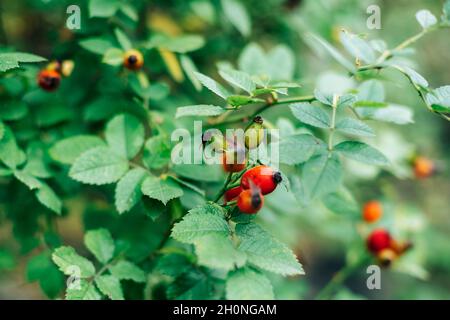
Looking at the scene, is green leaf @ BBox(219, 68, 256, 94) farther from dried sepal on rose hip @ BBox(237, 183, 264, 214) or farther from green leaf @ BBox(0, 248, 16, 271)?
green leaf @ BBox(0, 248, 16, 271)

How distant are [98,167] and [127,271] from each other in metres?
0.35

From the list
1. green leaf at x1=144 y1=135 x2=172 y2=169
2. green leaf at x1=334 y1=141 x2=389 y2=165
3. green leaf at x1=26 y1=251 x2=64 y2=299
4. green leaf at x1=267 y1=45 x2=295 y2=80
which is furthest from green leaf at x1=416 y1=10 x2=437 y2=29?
green leaf at x1=26 y1=251 x2=64 y2=299

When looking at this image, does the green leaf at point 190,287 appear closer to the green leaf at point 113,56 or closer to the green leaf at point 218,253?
the green leaf at point 218,253

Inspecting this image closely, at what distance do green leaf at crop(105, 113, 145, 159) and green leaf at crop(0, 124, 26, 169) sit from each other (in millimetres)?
301

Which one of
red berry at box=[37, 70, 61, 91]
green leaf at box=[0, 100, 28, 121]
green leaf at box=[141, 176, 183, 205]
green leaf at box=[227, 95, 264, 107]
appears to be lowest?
green leaf at box=[141, 176, 183, 205]

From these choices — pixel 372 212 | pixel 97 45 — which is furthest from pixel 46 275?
pixel 372 212

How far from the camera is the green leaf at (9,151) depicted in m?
1.43

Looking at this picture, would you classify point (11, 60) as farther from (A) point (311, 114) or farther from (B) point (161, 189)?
(A) point (311, 114)

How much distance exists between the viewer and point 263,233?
111 centimetres

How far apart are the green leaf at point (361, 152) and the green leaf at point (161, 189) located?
50 cm

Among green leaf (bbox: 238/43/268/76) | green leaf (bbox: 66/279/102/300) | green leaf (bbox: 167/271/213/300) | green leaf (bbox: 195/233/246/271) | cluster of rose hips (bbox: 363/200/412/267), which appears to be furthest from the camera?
cluster of rose hips (bbox: 363/200/412/267)

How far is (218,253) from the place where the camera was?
1.00 meters

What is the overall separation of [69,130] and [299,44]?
1.51 meters

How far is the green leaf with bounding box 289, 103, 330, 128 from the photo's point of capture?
1293 millimetres
